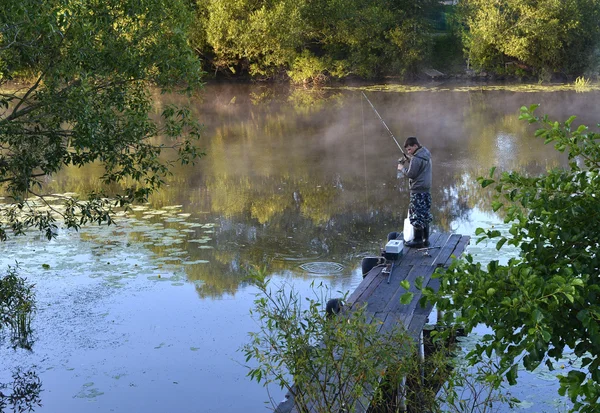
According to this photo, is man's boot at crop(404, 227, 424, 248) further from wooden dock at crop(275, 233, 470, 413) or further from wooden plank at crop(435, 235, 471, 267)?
wooden plank at crop(435, 235, 471, 267)

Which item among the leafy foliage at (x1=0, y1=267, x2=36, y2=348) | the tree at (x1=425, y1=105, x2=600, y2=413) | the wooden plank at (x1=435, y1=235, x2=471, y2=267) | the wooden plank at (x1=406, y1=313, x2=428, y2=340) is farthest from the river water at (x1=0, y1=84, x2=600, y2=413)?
the tree at (x1=425, y1=105, x2=600, y2=413)

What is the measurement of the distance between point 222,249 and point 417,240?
3475 millimetres

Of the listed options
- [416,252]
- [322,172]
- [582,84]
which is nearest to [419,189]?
[416,252]

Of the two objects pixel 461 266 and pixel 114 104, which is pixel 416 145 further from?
pixel 461 266

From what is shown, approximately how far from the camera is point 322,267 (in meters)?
11.7

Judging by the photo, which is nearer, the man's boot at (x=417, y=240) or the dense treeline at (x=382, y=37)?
the man's boot at (x=417, y=240)

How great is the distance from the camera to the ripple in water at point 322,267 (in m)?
11.5

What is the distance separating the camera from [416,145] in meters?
10.6

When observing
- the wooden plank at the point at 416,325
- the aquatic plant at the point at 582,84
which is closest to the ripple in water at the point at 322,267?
the wooden plank at the point at 416,325

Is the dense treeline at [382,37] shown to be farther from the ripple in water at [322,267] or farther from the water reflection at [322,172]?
the ripple in water at [322,267]

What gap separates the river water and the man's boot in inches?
35.6

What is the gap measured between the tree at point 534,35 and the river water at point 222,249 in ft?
42.3

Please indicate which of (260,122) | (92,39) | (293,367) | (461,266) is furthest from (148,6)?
(260,122)

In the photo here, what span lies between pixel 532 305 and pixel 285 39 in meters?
35.2
